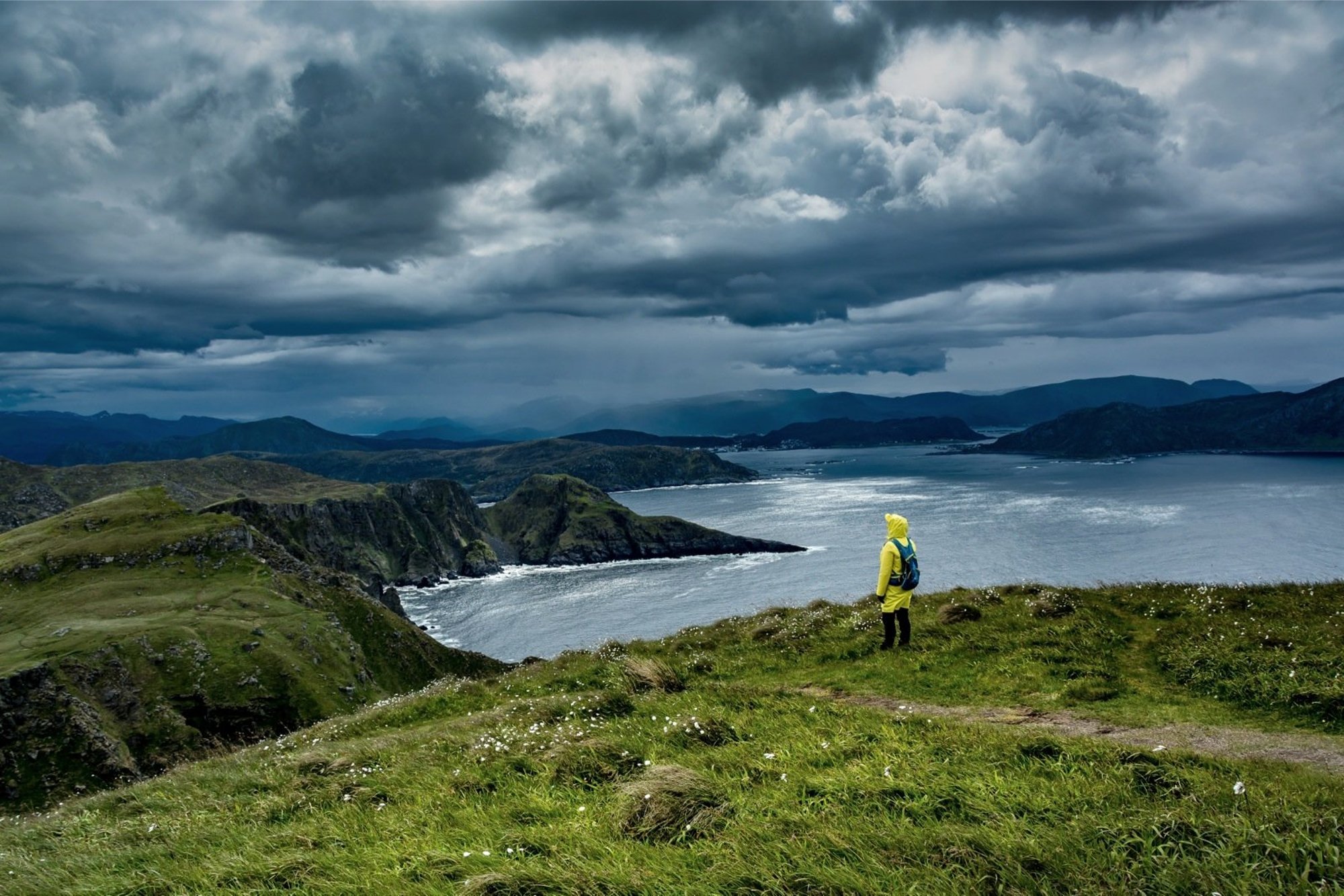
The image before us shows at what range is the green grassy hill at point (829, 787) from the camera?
683 centimetres

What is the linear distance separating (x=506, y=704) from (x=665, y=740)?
26.8ft

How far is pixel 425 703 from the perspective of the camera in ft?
70.0

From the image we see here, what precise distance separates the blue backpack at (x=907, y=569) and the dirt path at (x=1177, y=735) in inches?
218

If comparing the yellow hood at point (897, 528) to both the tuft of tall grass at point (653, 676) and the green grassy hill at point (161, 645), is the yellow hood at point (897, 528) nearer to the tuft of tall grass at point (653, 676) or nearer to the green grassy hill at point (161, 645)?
the tuft of tall grass at point (653, 676)

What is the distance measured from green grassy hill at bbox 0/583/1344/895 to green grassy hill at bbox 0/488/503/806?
49.3 m

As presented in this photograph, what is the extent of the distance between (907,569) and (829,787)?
1189 centimetres

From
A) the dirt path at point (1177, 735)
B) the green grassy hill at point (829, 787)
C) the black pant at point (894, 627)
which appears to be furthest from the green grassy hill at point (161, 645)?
the dirt path at point (1177, 735)

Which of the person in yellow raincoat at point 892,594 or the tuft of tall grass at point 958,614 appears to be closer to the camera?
the person in yellow raincoat at point 892,594

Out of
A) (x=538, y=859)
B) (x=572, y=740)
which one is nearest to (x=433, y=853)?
(x=538, y=859)

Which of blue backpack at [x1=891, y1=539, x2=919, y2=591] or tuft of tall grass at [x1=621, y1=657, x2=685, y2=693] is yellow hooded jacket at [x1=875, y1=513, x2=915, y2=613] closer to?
blue backpack at [x1=891, y1=539, x2=919, y2=591]

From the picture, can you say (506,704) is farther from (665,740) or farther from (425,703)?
(665,740)

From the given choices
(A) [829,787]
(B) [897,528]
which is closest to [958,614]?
(B) [897,528]

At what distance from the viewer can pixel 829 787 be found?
28.9 feet

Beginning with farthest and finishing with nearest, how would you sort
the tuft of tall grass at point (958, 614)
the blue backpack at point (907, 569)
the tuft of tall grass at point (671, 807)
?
the tuft of tall grass at point (958, 614), the blue backpack at point (907, 569), the tuft of tall grass at point (671, 807)
